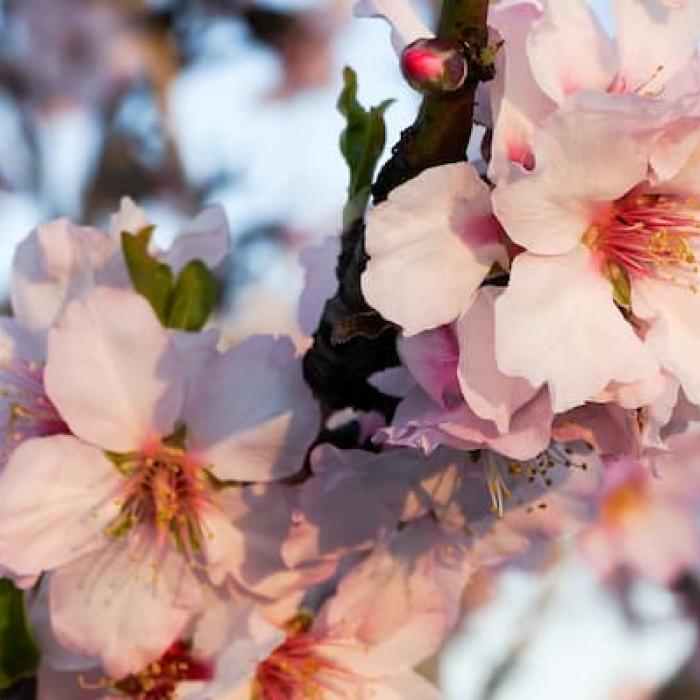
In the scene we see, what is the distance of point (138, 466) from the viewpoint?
1.15 meters

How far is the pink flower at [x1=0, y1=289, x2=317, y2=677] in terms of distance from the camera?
107cm

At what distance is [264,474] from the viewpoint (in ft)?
3.61

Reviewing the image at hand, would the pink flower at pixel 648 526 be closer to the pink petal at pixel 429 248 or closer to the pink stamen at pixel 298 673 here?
the pink stamen at pixel 298 673

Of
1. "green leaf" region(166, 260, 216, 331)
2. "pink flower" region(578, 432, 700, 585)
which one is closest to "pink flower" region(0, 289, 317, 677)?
"green leaf" region(166, 260, 216, 331)

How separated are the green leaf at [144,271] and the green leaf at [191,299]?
0.02m

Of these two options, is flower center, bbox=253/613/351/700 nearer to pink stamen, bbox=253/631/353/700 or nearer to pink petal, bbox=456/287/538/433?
pink stamen, bbox=253/631/353/700

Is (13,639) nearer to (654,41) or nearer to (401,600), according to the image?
(401,600)

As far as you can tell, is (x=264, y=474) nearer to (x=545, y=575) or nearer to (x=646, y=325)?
(x=646, y=325)

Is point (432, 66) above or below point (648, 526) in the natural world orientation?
above

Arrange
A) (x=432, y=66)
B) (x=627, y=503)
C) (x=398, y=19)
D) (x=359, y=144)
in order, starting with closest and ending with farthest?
1. (x=432, y=66)
2. (x=398, y=19)
3. (x=359, y=144)
4. (x=627, y=503)

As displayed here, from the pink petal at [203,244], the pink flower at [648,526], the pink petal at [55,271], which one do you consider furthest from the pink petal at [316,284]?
the pink flower at [648,526]

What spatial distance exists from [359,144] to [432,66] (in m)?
0.22

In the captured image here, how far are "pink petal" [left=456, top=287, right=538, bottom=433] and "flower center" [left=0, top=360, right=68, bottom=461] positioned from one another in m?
0.41

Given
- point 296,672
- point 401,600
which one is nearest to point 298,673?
point 296,672
